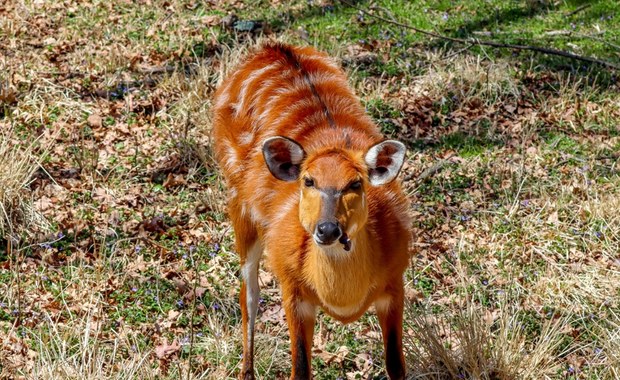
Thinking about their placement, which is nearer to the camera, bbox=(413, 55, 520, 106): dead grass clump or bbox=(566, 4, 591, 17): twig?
bbox=(413, 55, 520, 106): dead grass clump

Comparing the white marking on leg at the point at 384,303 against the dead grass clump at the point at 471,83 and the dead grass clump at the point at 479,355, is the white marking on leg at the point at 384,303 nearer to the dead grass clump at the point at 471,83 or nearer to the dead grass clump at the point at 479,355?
the dead grass clump at the point at 479,355

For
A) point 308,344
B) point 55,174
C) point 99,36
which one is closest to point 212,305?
point 308,344

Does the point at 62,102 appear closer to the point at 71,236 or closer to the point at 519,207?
the point at 71,236

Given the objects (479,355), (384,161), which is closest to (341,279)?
(384,161)

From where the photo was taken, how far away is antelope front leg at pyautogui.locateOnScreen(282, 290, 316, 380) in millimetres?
5293

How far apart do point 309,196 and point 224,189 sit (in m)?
3.14

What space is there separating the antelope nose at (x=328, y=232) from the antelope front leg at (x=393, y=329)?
97 centimetres

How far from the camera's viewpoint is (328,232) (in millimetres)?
4453

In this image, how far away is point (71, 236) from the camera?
730 centimetres

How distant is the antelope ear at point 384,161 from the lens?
15.9 ft

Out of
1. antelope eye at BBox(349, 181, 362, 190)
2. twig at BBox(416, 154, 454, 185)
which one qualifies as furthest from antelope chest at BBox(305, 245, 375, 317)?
twig at BBox(416, 154, 454, 185)

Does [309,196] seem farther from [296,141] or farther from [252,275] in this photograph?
[252,275]

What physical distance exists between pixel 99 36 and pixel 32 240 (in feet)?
11.8

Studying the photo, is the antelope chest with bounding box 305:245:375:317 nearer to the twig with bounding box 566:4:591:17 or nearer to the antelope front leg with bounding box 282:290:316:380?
the antelope front leg with bounding box 282:290:316:380
